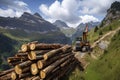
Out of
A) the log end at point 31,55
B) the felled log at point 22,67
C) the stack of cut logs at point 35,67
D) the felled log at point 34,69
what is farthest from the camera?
the log end at point 31,55

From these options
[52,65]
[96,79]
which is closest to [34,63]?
[52,65]

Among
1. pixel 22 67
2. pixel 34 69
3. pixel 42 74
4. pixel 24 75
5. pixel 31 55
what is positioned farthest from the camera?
pixel 31 55

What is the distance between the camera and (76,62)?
32531mm

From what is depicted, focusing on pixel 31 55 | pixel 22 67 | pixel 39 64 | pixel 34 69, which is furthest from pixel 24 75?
pixel 31 55

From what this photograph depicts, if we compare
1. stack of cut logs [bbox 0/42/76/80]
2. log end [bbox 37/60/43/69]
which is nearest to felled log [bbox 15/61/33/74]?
stack of cut logs [bbox 0/42/76/80]

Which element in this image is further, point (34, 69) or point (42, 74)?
point (34, 69)

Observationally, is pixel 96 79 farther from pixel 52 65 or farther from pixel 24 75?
pixel 24 75

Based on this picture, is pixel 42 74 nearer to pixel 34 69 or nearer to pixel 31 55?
pixel 34 69

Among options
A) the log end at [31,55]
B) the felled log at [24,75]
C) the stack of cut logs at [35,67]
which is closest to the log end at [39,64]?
the stack of cut logs at [35,67]

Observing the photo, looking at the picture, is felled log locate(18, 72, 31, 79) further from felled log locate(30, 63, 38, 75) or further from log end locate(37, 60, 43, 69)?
log end locate(37, 60, 43, 69)

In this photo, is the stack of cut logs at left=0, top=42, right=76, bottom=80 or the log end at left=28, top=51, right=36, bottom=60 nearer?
the stack of cut logs at left=0, top=42, right=76, bottom=80

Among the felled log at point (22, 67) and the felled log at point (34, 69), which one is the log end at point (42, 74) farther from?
the felled log at point (22, 67)

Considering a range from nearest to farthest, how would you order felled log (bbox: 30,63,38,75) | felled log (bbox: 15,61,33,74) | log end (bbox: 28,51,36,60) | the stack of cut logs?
1. felled log (bbox: 15,61,33,74)
2. the stack of cut logs
3. felled log (bbox: 30,63,38,75)
4. log end (bbox: 28,51,36,60)

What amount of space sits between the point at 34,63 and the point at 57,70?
3.82m
